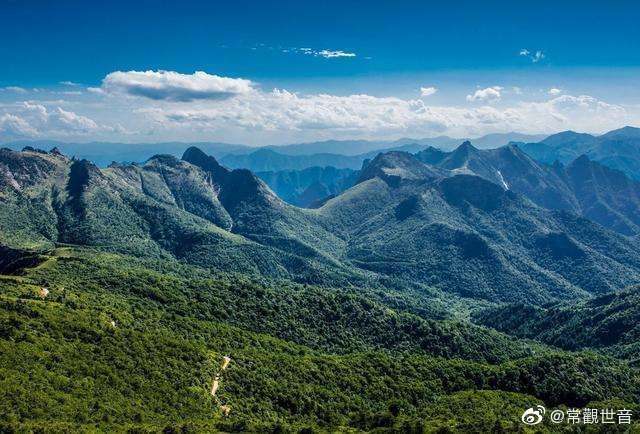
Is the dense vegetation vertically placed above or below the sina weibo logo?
above

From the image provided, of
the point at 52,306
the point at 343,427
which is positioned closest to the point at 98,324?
the point at 52,306

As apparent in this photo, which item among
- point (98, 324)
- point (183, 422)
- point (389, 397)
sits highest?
point (98, 324)

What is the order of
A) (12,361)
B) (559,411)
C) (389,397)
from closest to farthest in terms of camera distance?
(12,361) < (559,411) < (389,397)

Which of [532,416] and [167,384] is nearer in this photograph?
[167,384]

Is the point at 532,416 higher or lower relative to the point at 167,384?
lower

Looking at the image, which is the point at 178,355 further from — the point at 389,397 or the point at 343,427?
the point at 389,397

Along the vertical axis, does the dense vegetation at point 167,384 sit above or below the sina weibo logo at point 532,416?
above

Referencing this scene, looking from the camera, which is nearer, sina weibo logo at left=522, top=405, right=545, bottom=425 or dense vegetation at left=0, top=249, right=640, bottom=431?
dense vegetation at left=0, top=249, right=640, bottom=431

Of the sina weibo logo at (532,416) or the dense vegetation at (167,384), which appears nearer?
the dense vegetation at (167,384)
